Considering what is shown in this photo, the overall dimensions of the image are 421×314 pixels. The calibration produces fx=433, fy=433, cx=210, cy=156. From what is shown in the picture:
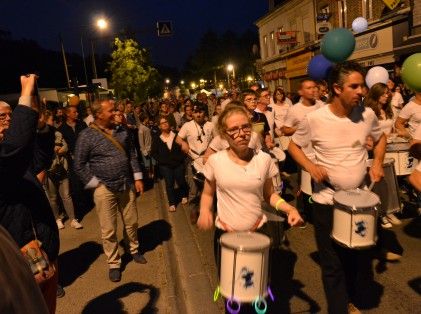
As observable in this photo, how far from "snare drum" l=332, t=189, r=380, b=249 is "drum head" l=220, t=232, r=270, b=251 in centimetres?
71

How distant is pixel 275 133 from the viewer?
7961 mm

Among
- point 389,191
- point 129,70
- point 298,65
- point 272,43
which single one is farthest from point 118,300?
point 272,43

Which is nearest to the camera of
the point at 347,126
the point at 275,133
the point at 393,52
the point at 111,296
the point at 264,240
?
the point at 264,240

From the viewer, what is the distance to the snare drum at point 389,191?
4867mm

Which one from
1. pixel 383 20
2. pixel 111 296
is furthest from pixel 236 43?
pixel 111 296

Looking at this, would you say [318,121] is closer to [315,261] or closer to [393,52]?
[315,261]

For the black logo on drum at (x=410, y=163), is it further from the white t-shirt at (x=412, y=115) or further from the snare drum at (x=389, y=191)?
the snare drum at (x=389, y=191)

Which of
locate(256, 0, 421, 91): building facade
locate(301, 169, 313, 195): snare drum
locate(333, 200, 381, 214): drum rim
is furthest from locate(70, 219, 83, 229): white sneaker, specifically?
locate(256, 0, 421, 91): building facade

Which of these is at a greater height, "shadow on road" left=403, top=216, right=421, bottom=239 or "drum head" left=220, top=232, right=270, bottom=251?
"drum head" left=220, top=232, right=270, bottom=251

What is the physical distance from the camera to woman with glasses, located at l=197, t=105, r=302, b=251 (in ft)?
10.1

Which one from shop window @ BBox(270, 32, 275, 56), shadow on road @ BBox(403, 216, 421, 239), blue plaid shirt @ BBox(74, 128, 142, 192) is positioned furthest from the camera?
shop window @ BBox(270, 32, 275, 56)

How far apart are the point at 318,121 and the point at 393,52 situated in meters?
17.4

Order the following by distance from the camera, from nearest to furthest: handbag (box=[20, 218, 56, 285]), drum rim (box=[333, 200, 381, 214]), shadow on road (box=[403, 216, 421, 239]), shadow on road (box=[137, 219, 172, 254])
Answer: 1. handbag (box=[20, 218, 56, 285])
2. drum rim (box=[333, 200, 381, 214])
3. shadow on road (box=[403, 216, 421, 239])
4. shadow on road (box=[137, 219, 172, 254])

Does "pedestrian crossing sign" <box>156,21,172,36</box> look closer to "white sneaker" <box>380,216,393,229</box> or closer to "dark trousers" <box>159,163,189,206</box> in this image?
"dark trousers" <box>159,163,189,206</box>
